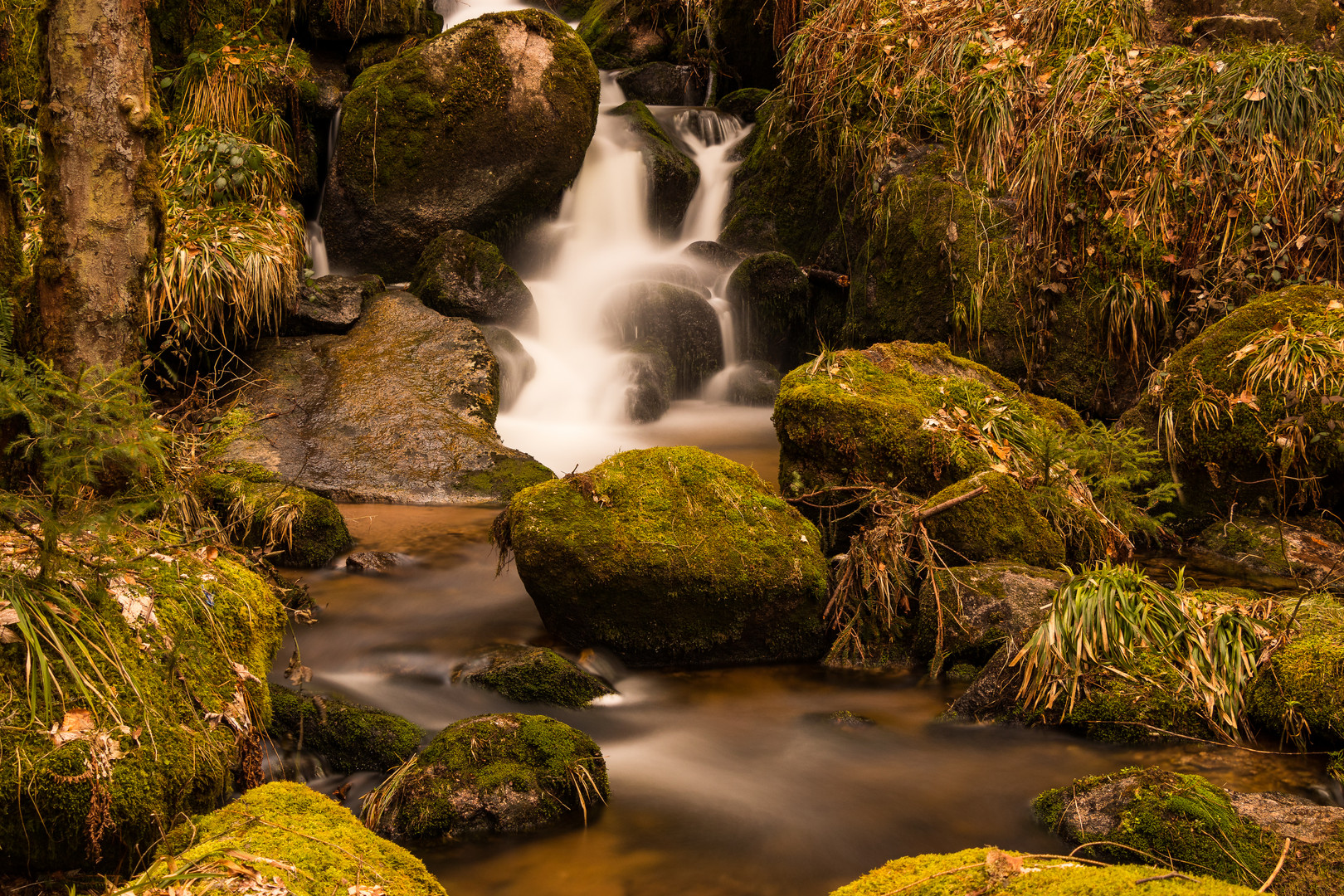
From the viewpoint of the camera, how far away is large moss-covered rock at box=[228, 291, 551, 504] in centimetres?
641

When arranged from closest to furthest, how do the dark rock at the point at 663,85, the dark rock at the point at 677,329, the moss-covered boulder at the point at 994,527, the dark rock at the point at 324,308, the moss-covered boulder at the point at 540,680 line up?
1. the moss-covered boulder at the point at 540,680
2. the moss-covered boulder at the point at 994,527
3. the dark rock at the point at 324,308
4. the dark rock at the point at 677,329
5. the dark rock at the point at 663,85

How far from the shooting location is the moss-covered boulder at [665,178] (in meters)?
10.8

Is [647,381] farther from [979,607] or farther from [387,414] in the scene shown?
[979,607]

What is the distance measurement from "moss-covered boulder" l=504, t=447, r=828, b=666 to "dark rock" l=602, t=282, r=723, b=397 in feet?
15.3

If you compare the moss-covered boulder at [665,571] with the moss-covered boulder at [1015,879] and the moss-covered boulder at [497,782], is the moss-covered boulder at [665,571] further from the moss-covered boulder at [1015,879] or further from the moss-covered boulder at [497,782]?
the moss-covered boulder at [1015,879]

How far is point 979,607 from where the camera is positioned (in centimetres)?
417

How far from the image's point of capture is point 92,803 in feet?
7.01

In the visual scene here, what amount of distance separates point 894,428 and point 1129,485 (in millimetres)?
1717

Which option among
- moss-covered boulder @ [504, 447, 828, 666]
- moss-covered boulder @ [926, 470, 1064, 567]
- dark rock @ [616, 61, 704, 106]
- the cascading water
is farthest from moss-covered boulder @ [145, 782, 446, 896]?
dark rock @ [616, 61, 704, 106]

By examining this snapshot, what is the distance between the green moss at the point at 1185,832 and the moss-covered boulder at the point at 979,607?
116cm

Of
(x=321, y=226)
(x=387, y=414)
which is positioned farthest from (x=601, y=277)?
(x=387, y=414)

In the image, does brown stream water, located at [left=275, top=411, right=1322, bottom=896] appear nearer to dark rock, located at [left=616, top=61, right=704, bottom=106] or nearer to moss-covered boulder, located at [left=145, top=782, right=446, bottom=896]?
moss-covered boulder, located at [left=145, top=782, right=446, bottom=896]

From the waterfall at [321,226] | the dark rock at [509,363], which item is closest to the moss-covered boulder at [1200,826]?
the dark rock at [509,363]

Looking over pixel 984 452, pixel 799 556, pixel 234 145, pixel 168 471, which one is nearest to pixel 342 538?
pixel 168 471
